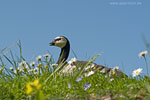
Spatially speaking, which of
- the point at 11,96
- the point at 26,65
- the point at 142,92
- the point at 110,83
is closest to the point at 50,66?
the point at 26,65

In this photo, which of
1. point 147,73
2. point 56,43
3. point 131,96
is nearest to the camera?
point 131,96

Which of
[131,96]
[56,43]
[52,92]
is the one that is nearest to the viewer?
[131,96]

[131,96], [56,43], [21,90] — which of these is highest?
[56,43]

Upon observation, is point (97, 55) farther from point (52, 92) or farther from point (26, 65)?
point (26, 65)

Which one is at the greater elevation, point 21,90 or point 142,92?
point 21,90

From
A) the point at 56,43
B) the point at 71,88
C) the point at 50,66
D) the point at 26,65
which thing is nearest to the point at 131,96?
the point at 71,88

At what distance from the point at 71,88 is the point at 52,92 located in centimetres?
30

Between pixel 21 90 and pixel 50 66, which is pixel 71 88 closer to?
pixel 21 90

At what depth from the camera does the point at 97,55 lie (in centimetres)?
451

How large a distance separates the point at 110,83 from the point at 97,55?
57 centimetres

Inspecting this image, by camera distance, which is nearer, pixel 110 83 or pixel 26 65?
pixel 110 83

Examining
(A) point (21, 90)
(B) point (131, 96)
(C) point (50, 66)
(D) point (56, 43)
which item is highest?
(D) point (56, 43)

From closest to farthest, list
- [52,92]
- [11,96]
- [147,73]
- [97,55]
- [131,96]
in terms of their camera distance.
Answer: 1. [131,96]
2. [11,96]
3. [52,92]
4. [147,73]
5. [97,55]

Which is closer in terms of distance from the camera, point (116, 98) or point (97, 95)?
point (116, 98)
